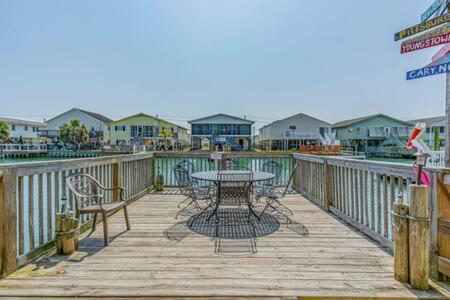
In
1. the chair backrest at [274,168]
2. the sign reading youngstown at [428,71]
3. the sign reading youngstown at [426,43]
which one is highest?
the sign reading youngstown at [426,43]

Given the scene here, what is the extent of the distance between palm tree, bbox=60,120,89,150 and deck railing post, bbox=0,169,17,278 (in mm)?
39255

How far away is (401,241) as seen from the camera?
1950 millimetres

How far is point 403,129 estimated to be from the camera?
33.2 meters

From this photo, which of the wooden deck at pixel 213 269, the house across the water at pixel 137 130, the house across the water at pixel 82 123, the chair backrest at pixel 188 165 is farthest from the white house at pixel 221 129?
the wooden deck at pixel 213 269

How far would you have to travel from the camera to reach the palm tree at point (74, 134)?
116ft

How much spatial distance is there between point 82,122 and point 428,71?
46874 mm

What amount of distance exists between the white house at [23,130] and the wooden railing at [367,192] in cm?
4387

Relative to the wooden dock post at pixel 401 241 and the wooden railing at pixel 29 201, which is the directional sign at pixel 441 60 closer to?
the wooden dock post at pixel 401 241

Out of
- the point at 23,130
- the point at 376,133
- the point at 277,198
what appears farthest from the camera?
the point at 23,130

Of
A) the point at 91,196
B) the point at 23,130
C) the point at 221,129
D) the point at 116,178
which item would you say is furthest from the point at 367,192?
the point at 23,130

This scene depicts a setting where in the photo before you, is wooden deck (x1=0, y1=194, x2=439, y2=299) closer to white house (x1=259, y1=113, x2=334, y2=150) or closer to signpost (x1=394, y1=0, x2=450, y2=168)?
signpost (x1=394, y1=0, x2=450, y2=168)

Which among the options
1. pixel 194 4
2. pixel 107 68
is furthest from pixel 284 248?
pixel 107 68

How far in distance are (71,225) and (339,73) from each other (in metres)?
15.7

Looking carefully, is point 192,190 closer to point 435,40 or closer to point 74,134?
point 435,40
